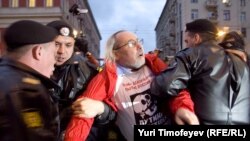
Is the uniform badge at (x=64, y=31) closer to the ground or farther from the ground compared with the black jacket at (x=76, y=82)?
farther from the ground

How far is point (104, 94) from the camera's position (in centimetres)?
288

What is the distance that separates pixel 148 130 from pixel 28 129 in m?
1.08

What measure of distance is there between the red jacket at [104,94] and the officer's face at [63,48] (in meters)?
0.61

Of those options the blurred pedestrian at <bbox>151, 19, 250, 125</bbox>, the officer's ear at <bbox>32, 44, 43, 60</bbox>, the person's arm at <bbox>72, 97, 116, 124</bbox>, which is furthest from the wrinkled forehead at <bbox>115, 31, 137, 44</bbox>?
the officer's ear at <bbox>32, 44, 43, 60</bbox>

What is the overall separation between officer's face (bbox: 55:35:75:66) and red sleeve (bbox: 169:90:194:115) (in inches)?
48.3

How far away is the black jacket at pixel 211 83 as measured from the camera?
268 cm

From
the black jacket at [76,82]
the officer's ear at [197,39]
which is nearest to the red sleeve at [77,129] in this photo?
the black jacket at [76,82]

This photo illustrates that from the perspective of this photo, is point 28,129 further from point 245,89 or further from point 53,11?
point 53,11

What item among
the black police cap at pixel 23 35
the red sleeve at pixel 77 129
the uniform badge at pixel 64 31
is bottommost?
the red sleeve at pixel 77 129

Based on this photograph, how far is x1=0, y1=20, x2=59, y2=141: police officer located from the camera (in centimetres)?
176

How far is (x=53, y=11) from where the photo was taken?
44500mm

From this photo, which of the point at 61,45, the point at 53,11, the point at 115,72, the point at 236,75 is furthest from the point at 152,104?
the point at 53,11

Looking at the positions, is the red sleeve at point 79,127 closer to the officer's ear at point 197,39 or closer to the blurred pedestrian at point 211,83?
the blurred pedestrian at point 211,83

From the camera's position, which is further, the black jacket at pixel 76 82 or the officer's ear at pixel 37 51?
the black jacket at pixel 76 82
